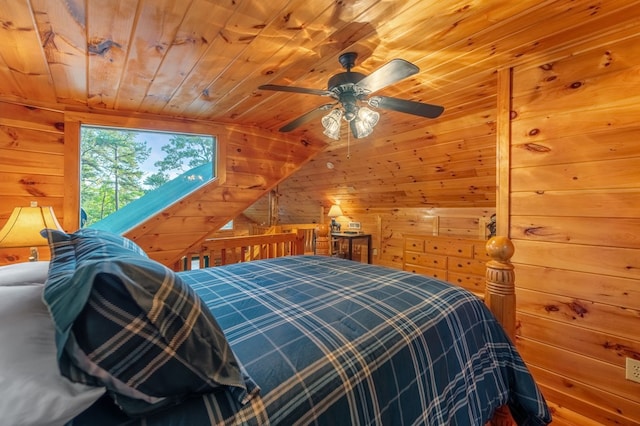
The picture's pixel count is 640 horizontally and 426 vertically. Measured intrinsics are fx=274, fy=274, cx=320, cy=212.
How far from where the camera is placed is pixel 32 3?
110cm

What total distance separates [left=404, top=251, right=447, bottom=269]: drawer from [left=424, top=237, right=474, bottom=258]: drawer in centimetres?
7

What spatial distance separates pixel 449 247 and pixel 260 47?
10.9ft

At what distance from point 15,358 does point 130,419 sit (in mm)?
246

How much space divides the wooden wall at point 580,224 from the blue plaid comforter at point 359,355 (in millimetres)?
750

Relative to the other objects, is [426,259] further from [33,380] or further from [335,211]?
[33,380]

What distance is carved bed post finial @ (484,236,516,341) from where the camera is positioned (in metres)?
1.25

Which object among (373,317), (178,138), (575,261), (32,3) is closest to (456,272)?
(575,261)

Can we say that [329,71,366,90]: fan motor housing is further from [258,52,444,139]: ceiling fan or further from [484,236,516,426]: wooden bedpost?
[484,236,516,426]: wooden bedpost

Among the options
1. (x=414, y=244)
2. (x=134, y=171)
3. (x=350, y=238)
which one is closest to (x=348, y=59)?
(x=134, y=171)

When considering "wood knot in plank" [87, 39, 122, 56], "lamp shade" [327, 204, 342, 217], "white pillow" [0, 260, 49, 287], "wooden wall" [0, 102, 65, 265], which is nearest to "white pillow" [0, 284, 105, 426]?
"white pillow" [0, 260, 49, 287]

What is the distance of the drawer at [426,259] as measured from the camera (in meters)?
3.81

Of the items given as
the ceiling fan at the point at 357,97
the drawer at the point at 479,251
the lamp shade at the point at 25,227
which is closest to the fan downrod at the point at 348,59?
the ceiling fan at the point at 357,97

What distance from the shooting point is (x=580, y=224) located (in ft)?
5.28

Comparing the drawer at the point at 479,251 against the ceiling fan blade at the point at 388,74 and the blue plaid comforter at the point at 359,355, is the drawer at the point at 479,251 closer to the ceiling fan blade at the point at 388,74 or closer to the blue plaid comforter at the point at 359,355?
the blue plaid comforter at the point at 359,355
